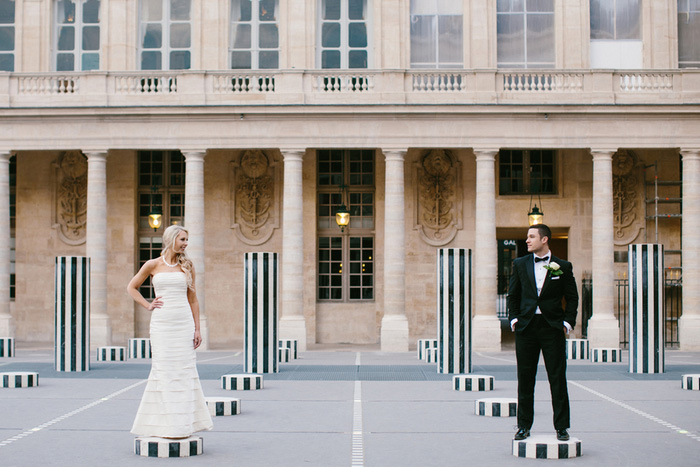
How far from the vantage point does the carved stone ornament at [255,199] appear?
1300 inches

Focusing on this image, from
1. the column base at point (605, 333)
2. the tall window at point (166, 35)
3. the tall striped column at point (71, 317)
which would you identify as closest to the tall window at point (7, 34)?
the tall window at point (166, 35)

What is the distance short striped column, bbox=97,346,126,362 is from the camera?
24.2 m

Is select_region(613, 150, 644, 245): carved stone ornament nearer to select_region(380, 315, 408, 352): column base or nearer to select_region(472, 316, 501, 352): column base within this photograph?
select_region(472, 316, 501, 352): column base

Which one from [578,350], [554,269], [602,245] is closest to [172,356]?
[554,269]

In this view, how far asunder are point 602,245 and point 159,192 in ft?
48.4

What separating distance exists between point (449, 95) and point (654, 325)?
11418 millimetres

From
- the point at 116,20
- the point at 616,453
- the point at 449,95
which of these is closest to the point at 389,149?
the point at 449,95

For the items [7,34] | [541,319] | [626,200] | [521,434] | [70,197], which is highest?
[7,34]

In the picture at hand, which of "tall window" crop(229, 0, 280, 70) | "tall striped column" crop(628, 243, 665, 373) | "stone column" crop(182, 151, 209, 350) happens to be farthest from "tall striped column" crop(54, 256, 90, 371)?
"tall window" crop(229, 0, 280, 70)

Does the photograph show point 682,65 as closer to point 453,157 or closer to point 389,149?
point 453,157

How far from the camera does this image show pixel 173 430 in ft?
35.3

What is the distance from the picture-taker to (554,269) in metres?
10.8

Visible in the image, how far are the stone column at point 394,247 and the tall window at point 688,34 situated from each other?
9.72 metres

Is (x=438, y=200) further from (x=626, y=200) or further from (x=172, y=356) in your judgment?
(x=172, y=356)
